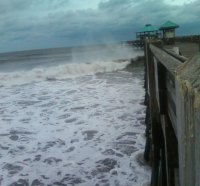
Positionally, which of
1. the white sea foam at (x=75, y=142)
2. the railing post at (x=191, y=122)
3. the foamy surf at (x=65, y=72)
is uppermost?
the railing post at (x=191, y=122)

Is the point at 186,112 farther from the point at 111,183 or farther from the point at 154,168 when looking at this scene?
the point at 111,183

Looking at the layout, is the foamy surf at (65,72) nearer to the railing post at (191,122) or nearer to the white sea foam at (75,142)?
the white sea foam at (75,142)

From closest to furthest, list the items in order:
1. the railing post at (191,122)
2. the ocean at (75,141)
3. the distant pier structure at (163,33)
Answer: the railing post at (191,122), the ocean at (75,141), the distant pier structure at (163,33)

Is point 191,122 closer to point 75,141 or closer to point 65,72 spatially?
point 75,141

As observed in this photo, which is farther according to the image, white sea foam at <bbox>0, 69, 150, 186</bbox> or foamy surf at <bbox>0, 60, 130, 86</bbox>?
foamy surf at <bbox>0, 60, 130, 86</bbox>

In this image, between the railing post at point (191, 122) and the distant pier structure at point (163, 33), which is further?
the distant pier structure at point (163, 33)

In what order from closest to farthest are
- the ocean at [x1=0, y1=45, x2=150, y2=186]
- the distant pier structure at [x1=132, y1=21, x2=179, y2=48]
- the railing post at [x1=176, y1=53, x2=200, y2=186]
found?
the railing post at [x1=176, y1=53, x2=200, y2=186]
the ocean at [x1=0, y1=45, x2=150, y2=186]
the distant pier structure at [x1=132, y1=21, x2=179, y2=48]

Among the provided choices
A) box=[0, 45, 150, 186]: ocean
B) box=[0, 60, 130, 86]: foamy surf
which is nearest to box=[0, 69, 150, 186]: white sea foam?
Answer: box=[0, 45, 150, 186]: ocean

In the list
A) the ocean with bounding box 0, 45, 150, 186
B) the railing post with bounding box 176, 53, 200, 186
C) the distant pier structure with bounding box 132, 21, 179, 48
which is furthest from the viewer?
the distant pier structure with bounding box 132, 21, 179, 48

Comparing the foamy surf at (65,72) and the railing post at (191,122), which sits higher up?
the railing post at (191,122)

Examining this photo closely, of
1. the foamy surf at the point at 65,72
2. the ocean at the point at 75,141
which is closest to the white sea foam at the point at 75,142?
the ocean at the point at 75,141

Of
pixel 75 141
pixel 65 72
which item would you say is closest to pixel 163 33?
pixel 65 72

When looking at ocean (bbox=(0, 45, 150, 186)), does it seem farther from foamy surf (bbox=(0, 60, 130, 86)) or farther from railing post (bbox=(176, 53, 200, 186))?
foamy surf (bbox=(0, 60, 130, 86))

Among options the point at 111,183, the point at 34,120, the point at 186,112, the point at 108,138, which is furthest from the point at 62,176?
the point at 186,112
